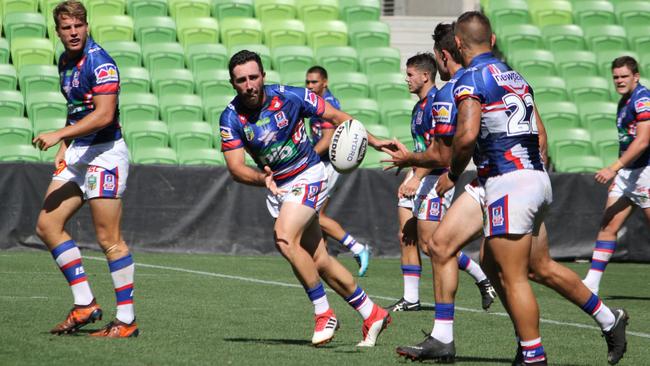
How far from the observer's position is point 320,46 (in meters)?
19.9

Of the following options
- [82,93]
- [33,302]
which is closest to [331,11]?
[33,302]

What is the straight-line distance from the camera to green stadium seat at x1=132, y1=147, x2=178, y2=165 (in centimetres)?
1680

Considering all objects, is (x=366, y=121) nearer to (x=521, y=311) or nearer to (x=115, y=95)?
(x=115, y=95)

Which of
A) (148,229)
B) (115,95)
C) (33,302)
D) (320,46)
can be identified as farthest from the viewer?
(320,46)

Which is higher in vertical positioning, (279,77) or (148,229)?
(279,77)

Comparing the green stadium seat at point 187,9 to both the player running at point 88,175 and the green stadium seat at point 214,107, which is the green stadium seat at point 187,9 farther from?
the player running at point 88,175

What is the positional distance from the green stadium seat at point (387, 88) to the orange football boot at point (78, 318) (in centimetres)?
1144

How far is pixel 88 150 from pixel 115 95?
42cm

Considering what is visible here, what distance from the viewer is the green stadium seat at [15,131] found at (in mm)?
16688

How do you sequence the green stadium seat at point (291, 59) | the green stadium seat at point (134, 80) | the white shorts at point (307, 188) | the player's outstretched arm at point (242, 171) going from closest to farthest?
the player's outstretched arm at point (242, 171) → the white shorts at point (307, 188) → the green stadium seat at point (134, 80) → the green stadium seat at point (291, 59)

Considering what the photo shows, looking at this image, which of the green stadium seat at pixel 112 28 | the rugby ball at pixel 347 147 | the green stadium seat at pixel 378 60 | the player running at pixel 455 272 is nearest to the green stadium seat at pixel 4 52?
the green stadium seat at pixel 112 28

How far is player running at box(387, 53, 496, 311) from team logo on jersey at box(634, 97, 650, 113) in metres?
2.31

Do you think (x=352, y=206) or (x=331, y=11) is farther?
(x=331, y=11)

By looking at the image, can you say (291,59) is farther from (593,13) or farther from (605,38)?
(593,13)
